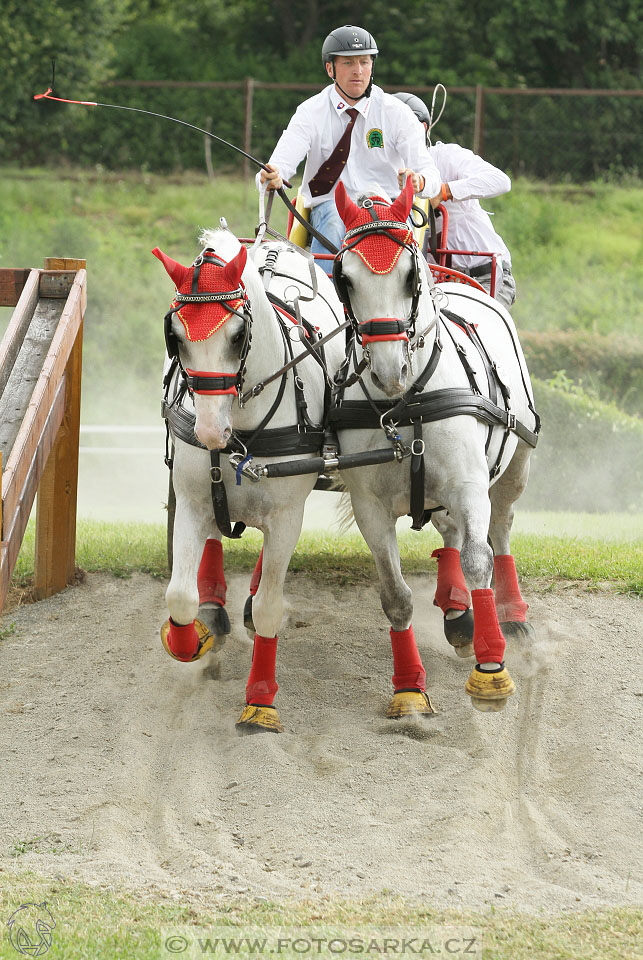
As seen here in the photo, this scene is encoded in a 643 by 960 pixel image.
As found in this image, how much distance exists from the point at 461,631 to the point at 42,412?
7.75 feet

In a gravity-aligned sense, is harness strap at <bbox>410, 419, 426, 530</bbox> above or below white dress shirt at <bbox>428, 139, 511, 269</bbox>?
below

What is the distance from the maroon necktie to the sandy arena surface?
8.31 feet

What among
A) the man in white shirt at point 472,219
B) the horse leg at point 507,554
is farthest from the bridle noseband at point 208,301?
the man in white shirt at point 472,219

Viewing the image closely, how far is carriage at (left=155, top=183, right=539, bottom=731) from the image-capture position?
4047 mm

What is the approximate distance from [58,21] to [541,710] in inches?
620

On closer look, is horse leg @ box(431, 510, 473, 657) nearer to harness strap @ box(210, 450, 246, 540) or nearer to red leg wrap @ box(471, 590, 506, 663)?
red leg wrap @ box(471, 590, 506, 663)

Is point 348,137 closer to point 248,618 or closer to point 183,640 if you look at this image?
point 248,618

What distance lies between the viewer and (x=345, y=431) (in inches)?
193

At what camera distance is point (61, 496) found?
6805mm

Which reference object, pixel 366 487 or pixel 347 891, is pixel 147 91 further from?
pixel 347 891

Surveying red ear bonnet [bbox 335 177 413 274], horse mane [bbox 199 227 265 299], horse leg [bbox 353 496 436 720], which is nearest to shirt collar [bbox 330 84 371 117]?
red ear bonnet [bbox 335 177 413 274]

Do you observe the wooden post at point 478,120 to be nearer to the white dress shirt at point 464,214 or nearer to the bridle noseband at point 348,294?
the white dress shirt at point 464,214

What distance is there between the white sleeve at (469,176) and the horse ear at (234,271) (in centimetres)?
278

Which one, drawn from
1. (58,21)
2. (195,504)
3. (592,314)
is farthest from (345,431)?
(58,21)
